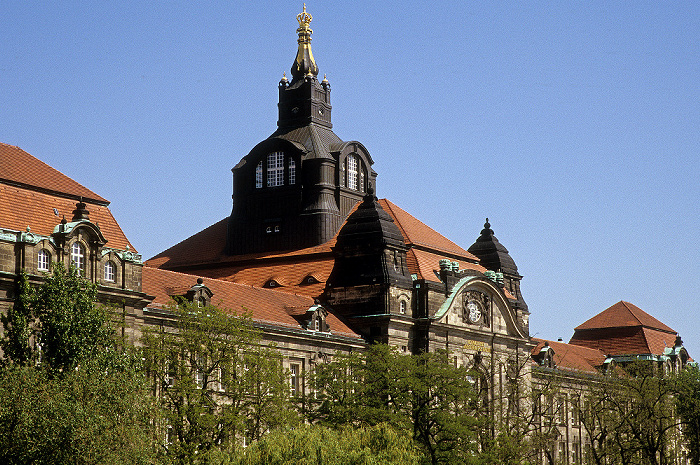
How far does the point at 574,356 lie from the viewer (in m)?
116

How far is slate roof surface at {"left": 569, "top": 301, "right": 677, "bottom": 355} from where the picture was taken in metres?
121

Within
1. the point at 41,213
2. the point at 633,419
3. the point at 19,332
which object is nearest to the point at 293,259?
the point at 633,419

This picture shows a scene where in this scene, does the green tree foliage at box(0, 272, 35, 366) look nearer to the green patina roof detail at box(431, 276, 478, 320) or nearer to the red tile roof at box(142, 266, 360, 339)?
the red tile roof at box(142, 266, 360, 339)

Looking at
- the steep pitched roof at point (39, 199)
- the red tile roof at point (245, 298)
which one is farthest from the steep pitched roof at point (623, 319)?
the steep pitched roof at point (39, 199)

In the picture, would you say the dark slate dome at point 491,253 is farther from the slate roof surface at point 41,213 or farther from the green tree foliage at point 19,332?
the green tree foliage at point 19,332

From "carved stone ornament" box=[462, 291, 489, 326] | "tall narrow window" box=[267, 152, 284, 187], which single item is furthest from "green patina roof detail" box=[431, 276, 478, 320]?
"tall narrow window" box=[267, 152, 284, 187]

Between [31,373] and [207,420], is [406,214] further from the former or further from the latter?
[31,373]

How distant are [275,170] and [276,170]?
75mm

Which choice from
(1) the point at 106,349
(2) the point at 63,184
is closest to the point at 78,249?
(2) the point at 63,184

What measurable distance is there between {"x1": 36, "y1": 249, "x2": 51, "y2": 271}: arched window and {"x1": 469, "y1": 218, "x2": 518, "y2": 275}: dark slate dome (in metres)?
50.7

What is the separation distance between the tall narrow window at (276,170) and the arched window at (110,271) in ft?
102

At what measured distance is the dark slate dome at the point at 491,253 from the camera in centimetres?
10462

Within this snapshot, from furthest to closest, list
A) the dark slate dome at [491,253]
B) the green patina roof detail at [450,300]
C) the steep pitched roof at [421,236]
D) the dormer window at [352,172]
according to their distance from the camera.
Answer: the dark slate dome at [491,253]
the dormer window at [352,172]
the steep pitched roof at [421,236]
the green patina roof detail at [450,300]

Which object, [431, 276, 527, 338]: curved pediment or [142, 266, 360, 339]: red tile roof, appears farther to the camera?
[431, 276, 527, 338]: curved pediment
